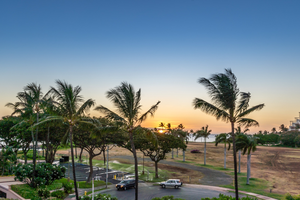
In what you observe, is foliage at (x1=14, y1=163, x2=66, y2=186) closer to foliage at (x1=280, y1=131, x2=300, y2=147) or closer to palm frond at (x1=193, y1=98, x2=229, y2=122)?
palm frond at (x1=193, y1=98, x2=229, y2=122)

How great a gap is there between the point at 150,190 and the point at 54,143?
25.3 meters

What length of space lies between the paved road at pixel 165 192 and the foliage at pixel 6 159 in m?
16.3

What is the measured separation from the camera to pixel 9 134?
129ft

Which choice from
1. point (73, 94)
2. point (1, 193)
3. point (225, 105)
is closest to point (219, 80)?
point (225, 105)

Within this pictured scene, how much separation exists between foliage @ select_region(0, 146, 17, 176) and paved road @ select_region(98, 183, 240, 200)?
53.4 feet

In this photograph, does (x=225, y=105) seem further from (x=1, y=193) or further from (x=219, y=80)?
(x=1, y=193)

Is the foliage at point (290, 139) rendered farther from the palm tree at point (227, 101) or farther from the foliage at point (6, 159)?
the foliage at point (6, 159)

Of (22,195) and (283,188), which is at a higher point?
(22,195)

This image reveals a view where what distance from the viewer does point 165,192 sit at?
1256 inches

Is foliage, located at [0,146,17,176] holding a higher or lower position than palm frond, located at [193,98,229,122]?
lower

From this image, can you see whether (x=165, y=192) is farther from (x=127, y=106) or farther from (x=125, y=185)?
(x=127, y=106)

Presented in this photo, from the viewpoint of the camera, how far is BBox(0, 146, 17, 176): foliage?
34.3m

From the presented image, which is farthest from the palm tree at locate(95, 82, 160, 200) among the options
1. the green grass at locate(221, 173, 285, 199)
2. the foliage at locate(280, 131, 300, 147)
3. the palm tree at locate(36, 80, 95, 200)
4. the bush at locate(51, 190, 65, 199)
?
the foliage at locate(280, 131, 300, 147)

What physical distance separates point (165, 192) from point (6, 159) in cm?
2694
